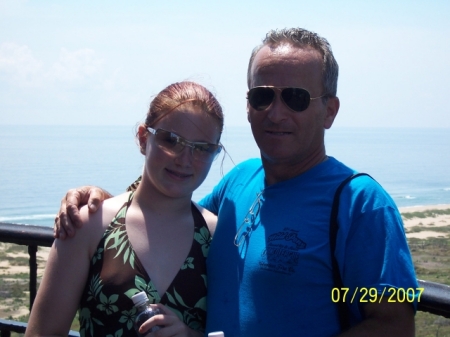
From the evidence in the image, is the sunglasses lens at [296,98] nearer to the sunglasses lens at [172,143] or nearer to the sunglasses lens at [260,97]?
the sunglasses lens at [260,97]

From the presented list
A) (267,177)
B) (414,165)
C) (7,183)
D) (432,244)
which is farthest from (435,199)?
(267,177)

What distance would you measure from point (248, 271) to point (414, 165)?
39.0m

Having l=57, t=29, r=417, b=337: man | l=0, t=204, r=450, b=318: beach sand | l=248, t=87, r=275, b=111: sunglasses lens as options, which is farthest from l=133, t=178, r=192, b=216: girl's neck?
l=0, t=204, r=450, b=318: beach sand

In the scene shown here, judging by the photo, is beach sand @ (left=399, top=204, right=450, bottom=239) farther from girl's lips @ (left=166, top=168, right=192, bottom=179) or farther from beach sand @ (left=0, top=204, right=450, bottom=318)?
girl's lips @ (left=166, top=168, right=192, bottom=179)

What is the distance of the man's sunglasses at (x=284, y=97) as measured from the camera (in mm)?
2592

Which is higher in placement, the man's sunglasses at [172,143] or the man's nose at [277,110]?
the man's nose at [277,110]

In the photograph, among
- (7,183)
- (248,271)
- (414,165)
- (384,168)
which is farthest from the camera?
(414,165)

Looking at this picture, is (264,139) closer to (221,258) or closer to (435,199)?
(221,258)

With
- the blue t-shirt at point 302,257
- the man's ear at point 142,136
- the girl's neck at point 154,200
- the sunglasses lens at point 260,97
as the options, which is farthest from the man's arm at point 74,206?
the sunglasses lens at point 260,97

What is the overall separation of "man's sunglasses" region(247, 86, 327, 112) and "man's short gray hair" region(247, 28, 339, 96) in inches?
3.2

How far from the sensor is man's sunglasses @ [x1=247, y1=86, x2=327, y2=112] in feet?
8.50

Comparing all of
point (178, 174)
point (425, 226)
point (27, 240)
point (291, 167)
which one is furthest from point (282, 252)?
point (425, 226)

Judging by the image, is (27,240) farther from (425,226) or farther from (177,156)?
(425,226)

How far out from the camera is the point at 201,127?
262 centimetres
